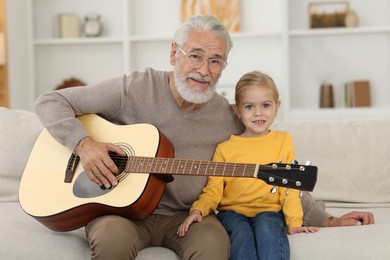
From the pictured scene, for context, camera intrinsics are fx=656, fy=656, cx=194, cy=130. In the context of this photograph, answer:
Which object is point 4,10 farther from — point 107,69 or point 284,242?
point 284,242

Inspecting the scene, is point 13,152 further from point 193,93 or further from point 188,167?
point 188,167

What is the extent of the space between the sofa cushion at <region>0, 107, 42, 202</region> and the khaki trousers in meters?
0.78

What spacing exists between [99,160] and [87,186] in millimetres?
94

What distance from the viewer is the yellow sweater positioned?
2.20 m

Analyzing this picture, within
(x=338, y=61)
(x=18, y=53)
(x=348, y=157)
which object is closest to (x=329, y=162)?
(x=348, y=157)

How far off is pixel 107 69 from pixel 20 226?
2918 mm

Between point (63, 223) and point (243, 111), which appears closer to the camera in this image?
point (63, 223)

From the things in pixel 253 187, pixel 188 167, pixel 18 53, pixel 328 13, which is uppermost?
pixel 328 13

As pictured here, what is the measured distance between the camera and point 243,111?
90.6 inches

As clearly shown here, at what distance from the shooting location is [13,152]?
272 centimetres

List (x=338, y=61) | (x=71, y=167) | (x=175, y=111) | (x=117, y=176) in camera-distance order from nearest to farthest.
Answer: (x=117, y=176)
(x=71, y=167)
(x=175, y=111)
(x=338, y=61)

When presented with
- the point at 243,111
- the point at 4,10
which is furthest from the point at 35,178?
the point at 4,10

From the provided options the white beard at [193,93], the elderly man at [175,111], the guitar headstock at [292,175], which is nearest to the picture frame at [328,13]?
the elderly man at [175,111]

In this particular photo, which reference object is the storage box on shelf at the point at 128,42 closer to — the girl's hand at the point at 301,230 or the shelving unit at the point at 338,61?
the shelving unit at the point at 338,61
